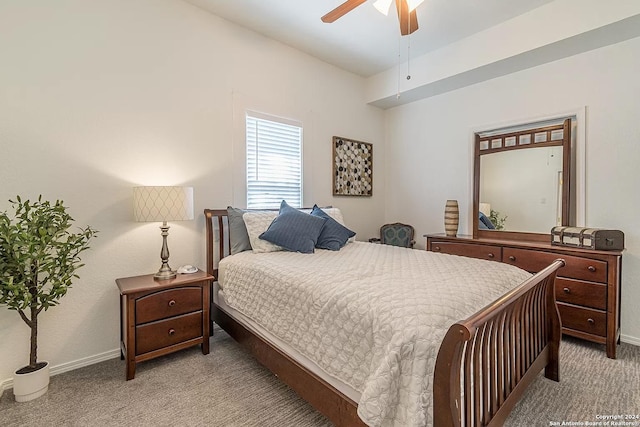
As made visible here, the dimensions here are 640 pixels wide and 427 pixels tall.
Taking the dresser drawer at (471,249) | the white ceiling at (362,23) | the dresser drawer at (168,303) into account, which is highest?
the white ceiling at (362,23)

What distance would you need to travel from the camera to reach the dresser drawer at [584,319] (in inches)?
→ 93.8

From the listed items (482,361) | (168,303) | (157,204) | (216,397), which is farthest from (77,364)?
(482,361)

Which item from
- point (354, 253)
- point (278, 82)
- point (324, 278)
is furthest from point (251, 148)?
point (324, 278)

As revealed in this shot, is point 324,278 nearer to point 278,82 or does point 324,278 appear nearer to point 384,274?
point 384,274

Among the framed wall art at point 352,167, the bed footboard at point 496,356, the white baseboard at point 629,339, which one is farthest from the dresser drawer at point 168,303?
the white baseboard at point 629,339

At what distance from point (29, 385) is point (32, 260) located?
2.53ft

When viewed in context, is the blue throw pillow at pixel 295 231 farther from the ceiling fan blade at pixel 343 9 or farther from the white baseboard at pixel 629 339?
the white baseboard at pixel 629 339

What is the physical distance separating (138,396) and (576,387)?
9.16 ft

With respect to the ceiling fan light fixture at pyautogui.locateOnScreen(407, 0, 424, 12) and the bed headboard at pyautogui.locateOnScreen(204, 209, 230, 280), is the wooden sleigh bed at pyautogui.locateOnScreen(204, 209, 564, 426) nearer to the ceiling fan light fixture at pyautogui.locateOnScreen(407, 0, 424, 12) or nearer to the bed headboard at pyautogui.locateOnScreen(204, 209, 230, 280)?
the bed headboard at pyautogui.locateOnScreen(204, 209, 230, 280)

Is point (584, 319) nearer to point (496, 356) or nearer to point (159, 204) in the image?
point (496, 356)

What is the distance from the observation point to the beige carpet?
5.46 feet

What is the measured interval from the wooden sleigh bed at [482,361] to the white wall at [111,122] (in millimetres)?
1108

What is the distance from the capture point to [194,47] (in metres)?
2.73

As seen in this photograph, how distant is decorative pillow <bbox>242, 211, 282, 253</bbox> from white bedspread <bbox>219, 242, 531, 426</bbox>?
19 centimetres
